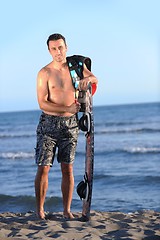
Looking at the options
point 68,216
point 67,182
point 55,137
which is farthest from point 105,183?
point 55,137

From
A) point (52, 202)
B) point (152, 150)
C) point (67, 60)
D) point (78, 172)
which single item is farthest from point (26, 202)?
point (152, 150)

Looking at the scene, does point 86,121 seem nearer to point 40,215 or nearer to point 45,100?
point 45,100

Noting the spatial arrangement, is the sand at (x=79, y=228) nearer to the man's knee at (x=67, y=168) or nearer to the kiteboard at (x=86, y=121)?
the kiteboard at (x=86, y=121)

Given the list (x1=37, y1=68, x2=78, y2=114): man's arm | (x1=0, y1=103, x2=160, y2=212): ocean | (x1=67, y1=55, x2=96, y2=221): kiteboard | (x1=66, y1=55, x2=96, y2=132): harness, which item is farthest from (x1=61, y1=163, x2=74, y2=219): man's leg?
(x1=0, y1=103, x2=160, y2=212): ocean

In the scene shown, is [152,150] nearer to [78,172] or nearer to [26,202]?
[78,172]

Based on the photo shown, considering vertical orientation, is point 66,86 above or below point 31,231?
above

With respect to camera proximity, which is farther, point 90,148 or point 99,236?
point 90,148

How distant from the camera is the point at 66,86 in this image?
5.09 meters

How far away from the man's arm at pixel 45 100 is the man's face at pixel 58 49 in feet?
0.58

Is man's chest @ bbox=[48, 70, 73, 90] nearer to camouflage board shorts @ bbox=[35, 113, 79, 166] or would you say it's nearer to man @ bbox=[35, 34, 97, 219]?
man @ bbox=[35, 34, 97, 219]

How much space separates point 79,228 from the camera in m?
4.70

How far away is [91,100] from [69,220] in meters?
1.23

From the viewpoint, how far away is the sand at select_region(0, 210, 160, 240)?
440cm

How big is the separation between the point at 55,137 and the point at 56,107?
31 cm
